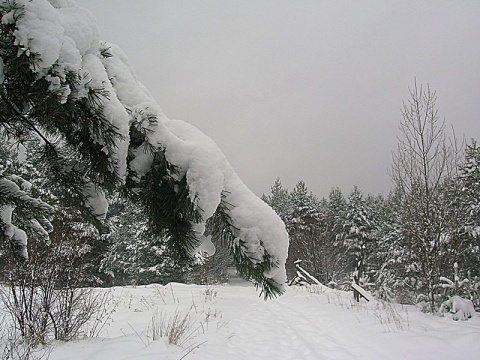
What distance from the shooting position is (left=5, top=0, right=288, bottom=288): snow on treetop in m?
0.87

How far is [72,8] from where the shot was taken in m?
1.15

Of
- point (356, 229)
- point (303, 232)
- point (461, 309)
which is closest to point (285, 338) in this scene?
point (461, 309)

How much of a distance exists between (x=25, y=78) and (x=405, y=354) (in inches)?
196

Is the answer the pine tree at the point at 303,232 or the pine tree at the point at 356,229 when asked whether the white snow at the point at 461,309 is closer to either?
the pine tree at the point at 303,232

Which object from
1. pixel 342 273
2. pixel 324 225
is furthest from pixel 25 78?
pixel 324 225

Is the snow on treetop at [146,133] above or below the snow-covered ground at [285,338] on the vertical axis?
above

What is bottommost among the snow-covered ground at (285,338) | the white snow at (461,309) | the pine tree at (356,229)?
the snow-covered ground at (285,338)

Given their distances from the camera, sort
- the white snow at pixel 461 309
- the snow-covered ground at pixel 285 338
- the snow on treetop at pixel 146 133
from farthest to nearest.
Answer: the white snow at pixel 461 309
the snow-covered ground at pixel 285 338
the snow on treetop at pixel 146 133

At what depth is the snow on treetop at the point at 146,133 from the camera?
87 cm

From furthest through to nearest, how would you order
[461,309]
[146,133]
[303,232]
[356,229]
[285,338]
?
[356,229]
[303,232]
[461,309]
[285,338]
[146,133]

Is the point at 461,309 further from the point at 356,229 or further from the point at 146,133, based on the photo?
the point at 356,229

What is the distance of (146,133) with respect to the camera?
103 centimetres

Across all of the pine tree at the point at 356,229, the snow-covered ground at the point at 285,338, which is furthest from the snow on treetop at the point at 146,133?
the pine tree at the point at 356,229

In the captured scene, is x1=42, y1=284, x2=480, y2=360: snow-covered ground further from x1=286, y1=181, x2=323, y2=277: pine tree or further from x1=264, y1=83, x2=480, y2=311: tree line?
x1=286, y1=181, x2=323, y2=277: pine tree
